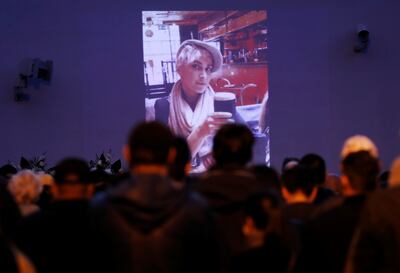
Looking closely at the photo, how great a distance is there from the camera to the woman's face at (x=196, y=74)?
966 centimetres

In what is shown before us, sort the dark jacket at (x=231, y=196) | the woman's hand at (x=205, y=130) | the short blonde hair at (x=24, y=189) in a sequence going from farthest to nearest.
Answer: the woman's hand at (x=205, y=130)
the short blonde hair at (x=24, y=189)
the dark jacket at (x=231, y=196)

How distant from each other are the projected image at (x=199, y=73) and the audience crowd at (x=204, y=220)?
622 cm

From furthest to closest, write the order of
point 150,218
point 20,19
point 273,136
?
point 273,136, point 20,19, point 150,218

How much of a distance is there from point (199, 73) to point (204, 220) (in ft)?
24.3

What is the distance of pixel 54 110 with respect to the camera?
9633mm

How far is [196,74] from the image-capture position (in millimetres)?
9688

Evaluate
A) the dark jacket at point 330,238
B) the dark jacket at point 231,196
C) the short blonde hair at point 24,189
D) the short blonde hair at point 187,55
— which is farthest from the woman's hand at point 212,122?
the dark jacket at point 231,196

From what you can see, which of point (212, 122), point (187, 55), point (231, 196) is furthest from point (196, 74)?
point (231, 196)

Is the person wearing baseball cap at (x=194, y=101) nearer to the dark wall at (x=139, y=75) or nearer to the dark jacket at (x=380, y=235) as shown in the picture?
the dark wall at (x=139, y=75)

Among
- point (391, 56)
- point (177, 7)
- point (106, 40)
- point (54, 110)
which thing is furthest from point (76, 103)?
point (391, 56)

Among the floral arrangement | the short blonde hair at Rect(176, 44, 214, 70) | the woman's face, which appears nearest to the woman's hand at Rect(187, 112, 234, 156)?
the woman's face

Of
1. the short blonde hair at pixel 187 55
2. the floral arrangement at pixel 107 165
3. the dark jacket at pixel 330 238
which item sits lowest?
the floral arrangement at pixel 107 165

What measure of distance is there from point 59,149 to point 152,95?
134cm

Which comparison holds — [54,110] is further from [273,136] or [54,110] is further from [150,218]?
[150,218]
